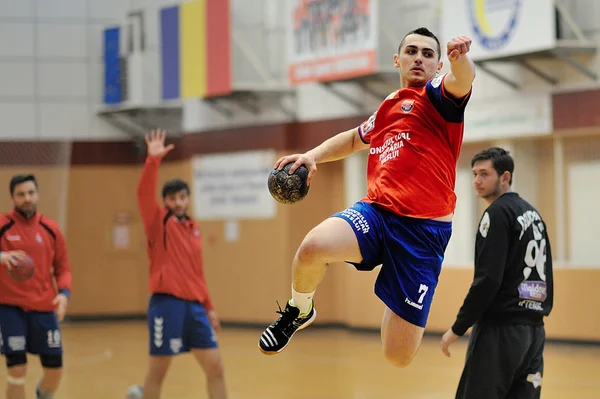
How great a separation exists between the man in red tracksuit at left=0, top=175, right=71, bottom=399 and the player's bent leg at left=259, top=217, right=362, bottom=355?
3820 millimetres

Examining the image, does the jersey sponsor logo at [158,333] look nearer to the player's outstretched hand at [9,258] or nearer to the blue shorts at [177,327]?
the blue shorts at [177,327]

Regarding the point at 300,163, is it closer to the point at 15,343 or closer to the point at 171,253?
the point at 171,253

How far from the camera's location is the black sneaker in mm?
5633

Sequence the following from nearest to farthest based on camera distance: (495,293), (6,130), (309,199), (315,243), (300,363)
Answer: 1. (315,243)
2. (495,293)
3. (300,363)
4. (309,199)
5. (6,130)

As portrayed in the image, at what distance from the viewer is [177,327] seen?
29.2 ft

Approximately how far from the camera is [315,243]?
535 centimetres

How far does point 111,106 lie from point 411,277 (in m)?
16.3

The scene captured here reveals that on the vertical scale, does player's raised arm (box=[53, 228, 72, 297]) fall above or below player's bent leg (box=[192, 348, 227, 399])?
above

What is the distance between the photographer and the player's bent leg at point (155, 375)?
28.9 feet

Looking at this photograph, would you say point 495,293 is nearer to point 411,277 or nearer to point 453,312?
point 411,277

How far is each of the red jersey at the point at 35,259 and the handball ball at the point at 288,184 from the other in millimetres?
4270

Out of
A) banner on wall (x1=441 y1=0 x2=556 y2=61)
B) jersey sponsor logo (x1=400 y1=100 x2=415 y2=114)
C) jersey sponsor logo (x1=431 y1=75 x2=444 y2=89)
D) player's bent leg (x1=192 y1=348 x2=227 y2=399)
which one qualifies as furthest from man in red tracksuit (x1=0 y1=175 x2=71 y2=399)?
banner on wall (x1=441 y1=0 x2=556 y2=61)

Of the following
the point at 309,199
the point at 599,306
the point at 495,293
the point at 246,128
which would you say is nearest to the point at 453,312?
the point at 599,306

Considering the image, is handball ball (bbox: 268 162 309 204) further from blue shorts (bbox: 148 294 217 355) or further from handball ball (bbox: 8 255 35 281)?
handball ball (bbox: 8 255 35 281)
